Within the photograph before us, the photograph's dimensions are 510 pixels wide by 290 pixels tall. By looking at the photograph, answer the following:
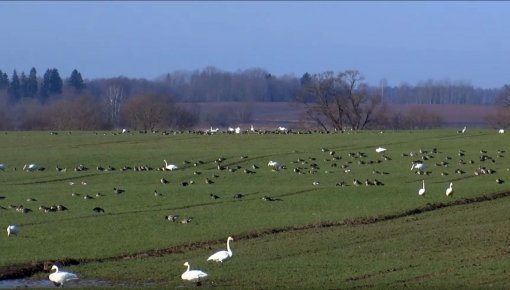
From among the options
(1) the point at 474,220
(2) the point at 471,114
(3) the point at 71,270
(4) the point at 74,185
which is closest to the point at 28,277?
(3) the point at 71,270

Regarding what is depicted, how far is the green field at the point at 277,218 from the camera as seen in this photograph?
84.4 feet

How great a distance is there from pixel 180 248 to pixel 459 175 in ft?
86.9

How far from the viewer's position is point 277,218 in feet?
123

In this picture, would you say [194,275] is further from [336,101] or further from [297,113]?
[297,113]

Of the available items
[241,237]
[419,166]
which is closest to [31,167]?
[419,166]

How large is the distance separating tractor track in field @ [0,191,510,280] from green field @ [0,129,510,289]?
9cm

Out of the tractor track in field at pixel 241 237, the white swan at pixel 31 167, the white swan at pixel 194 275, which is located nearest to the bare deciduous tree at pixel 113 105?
the white swan at pixel 31 167

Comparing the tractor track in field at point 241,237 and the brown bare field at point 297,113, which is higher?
the tractor track in field at point 241,237

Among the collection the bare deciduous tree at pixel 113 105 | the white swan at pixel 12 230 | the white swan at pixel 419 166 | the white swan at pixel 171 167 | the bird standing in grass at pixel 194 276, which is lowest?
the bare deciduous tree at pixel 113 105

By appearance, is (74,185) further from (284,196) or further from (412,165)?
(412,165)

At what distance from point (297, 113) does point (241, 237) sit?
129175 mm

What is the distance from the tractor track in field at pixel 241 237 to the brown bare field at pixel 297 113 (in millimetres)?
83743

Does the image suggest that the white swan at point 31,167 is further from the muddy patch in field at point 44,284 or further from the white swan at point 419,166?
the muddy patch in field at point 44,284

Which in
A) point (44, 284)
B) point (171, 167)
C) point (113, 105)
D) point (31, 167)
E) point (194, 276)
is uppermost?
point (194, 276)
